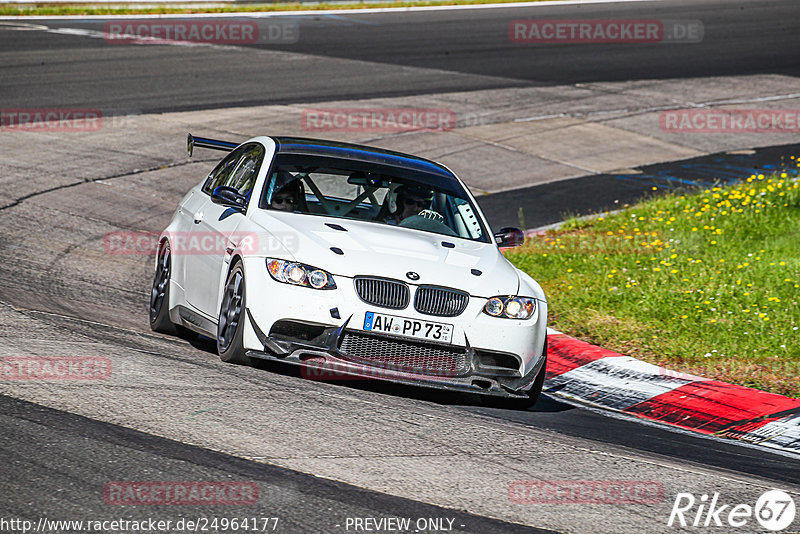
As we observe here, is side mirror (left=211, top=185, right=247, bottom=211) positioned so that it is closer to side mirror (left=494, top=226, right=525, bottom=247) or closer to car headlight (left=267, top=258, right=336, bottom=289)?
car headlight (left=267, top=258, right=336, bottom=289)

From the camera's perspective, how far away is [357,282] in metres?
6.82

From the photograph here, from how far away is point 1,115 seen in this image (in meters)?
17.0

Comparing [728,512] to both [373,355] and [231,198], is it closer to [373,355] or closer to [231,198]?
[373,355]

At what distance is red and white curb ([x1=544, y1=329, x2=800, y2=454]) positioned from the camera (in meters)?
7.32

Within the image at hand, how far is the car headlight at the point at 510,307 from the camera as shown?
7018 mm

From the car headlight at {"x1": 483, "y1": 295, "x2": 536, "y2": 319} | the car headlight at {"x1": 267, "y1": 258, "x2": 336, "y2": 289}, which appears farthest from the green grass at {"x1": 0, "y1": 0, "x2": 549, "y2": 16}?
the car headlight at {"x1": 483, "y1": 295, "x2": 536, "y2": 319}

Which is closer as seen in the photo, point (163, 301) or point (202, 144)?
point (163, 301)

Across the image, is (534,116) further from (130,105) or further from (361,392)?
(361,392)

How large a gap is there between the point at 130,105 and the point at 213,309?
39.0 feet

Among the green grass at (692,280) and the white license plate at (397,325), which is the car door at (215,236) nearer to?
the white license plate at (397,325)

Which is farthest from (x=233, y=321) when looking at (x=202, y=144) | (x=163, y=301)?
(x=202, y=144)

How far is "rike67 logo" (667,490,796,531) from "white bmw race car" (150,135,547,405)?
1.99m

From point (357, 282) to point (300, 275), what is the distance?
0.35m

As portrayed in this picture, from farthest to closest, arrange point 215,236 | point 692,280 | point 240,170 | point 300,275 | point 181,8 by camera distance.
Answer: point 181,8 → point 692,280 → point 240,170 → point 215,236 → point 300,275
